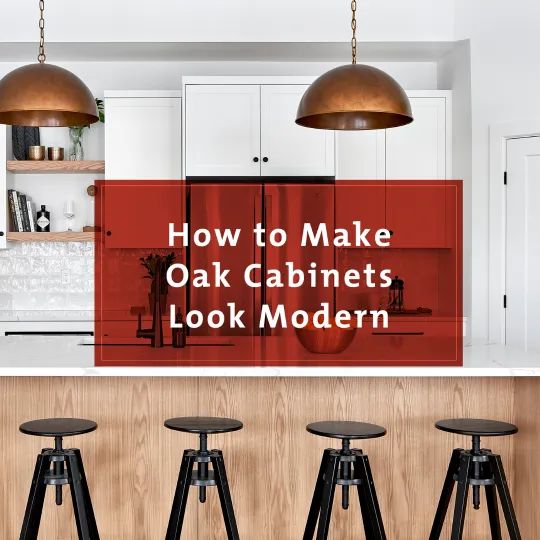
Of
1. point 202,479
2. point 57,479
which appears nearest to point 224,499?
point 202,479

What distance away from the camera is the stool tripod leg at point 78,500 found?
2.78 m

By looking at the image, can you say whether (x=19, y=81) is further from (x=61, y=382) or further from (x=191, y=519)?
(x=191, y=519)

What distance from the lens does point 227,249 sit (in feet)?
17.5

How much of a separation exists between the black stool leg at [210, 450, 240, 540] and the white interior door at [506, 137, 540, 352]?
109 inches

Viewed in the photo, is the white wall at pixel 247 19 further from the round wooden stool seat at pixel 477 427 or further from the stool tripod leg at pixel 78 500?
the stool tripod leg at pixel 78 500

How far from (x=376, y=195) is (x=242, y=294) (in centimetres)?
113

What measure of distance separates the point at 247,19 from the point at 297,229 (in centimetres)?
137

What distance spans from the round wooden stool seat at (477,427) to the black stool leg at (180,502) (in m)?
0.90

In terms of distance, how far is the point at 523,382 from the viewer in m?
3.12

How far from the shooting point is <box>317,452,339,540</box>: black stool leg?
2.72 metres

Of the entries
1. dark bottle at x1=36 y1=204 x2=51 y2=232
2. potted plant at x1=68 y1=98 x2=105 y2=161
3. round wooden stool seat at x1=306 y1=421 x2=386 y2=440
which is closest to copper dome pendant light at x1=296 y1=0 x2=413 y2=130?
round wooden stool seat at x1=306 y1=421 x2=386 y2=440

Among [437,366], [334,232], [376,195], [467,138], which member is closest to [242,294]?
[334,232]

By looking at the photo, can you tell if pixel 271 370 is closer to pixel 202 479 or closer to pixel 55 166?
pixel 202 479

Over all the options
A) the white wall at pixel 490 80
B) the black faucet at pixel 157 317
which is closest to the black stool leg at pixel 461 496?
the black faucet at pixel 157 317
